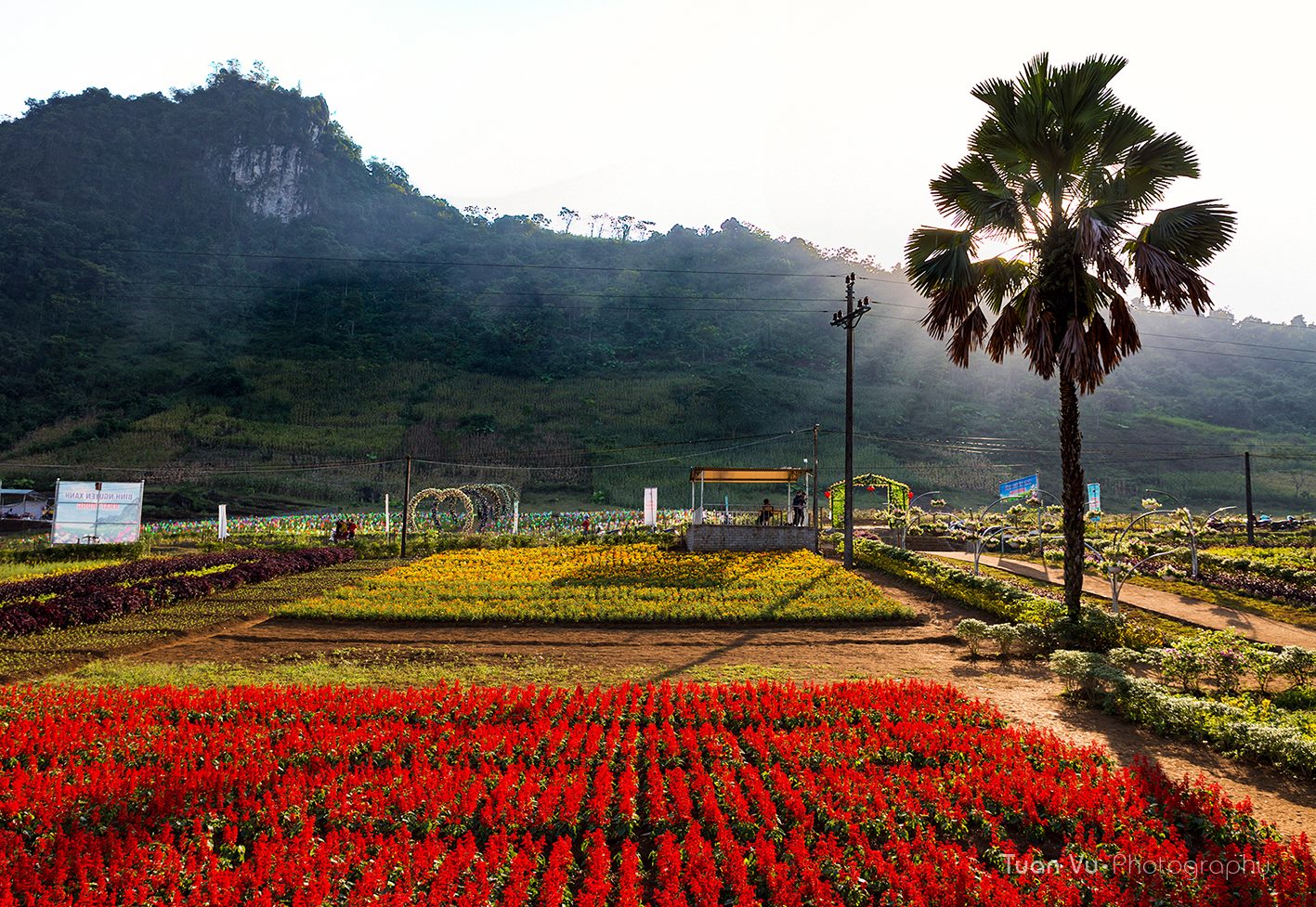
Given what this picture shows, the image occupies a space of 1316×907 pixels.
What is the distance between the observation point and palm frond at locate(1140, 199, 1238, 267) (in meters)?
11.5

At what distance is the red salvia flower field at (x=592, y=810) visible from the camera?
470 cm

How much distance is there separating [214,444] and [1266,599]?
75677 mm

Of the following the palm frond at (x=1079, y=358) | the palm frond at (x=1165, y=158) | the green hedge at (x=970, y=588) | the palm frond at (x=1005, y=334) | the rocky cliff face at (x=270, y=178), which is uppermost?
the rocky cliff face at (x=270, y=178)

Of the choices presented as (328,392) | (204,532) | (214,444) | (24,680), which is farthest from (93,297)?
(24,680)

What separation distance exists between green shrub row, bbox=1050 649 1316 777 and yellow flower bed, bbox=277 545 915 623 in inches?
233

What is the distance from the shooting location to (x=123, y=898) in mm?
4562

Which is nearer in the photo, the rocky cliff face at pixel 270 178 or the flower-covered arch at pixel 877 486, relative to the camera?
the flower-covered arch at pixel 877 486

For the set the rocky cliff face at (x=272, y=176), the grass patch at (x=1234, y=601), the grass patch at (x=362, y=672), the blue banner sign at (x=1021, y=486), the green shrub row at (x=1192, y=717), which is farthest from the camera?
the rocky cliff face at (x=272, y=176)

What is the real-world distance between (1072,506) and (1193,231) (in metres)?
4.91

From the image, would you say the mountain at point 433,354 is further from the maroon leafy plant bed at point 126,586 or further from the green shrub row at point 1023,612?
the green shrub row at point 1023,612

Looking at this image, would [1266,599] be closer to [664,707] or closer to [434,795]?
[664,707]

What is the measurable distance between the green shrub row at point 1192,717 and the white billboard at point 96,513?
29.5 meters

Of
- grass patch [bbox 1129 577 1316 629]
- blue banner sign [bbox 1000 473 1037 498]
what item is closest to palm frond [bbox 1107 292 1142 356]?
grass patch [bbox 1129 577 1316 629]

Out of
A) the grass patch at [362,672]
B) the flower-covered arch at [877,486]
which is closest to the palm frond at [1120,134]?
the grass patch at [362,672]
